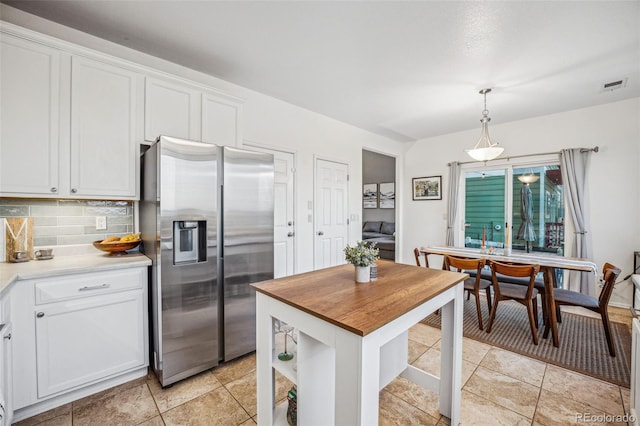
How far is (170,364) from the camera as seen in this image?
197 cm

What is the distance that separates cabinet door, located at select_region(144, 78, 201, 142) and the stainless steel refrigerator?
276mm

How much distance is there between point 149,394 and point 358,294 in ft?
5.64

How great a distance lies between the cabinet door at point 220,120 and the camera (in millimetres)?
2512

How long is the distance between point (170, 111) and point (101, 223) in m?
1.11

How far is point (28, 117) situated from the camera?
5.88ft

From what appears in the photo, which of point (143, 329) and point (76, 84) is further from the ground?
point (76, 84)

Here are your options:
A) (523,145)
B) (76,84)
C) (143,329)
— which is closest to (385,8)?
(76,84)

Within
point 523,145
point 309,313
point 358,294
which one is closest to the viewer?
point 309,313

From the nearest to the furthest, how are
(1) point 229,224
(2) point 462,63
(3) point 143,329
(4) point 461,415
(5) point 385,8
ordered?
(4) point 461,415 → (5) point 385,8 → (3) point 143,329 → (1) point 229,224 → (2) point 462,63

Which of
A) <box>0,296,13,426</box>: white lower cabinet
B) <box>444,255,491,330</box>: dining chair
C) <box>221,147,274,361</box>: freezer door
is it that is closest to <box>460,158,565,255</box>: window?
<box>444,255,491,330</box>: dining chair

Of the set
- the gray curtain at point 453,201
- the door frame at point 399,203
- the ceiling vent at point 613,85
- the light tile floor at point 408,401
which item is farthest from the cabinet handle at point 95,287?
the ceiling vent at point 613,85

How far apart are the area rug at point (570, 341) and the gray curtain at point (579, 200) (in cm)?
84

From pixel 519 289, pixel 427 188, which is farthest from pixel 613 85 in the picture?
pixel 427 188

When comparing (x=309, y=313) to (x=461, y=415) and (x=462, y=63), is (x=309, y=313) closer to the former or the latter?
(x=461, y=415)
